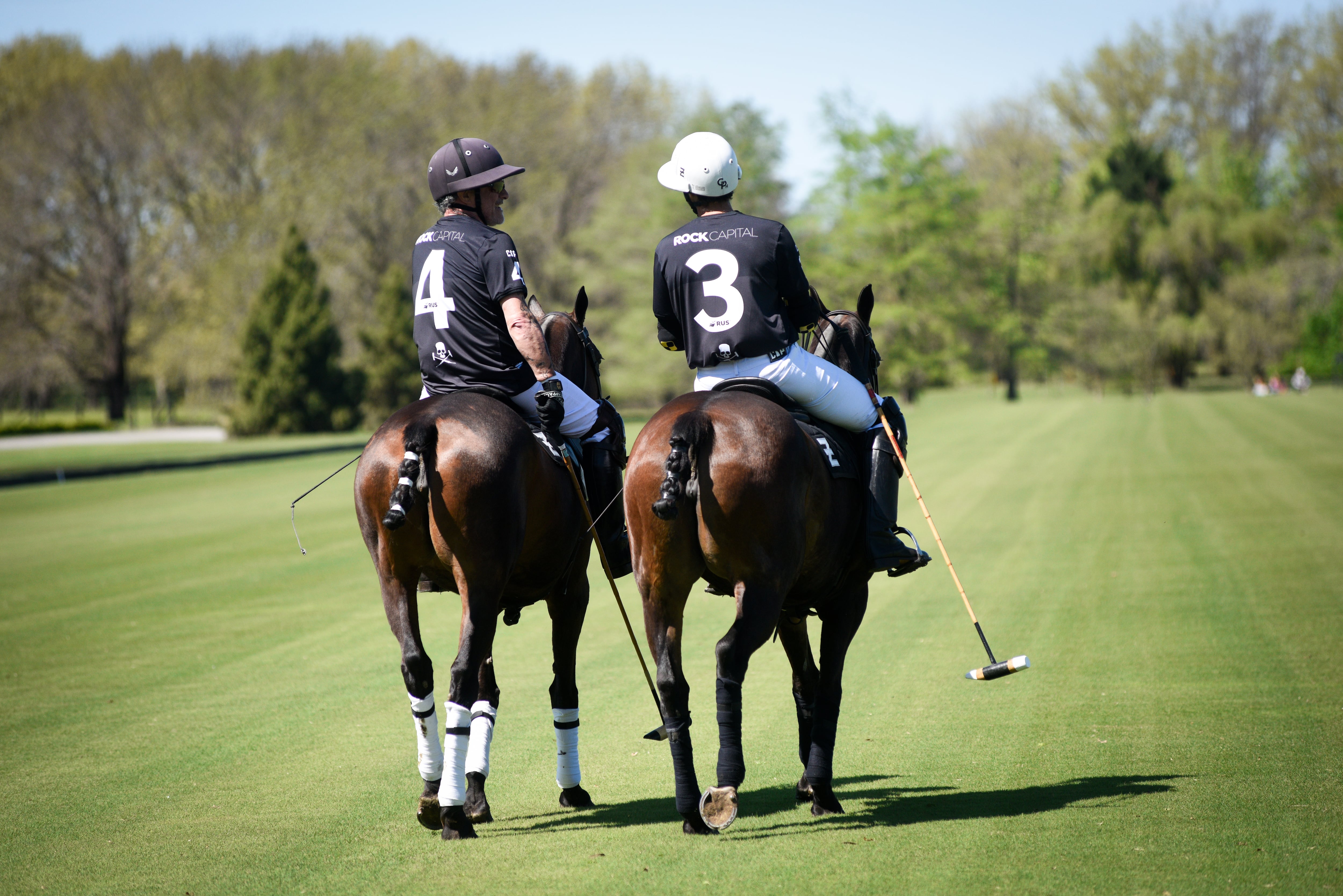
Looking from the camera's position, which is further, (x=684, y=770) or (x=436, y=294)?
(x=436, y=294)

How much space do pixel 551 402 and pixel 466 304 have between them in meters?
0.69

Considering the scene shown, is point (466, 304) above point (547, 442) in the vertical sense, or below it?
above

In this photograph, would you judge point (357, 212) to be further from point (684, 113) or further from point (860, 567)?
point (860, 567)

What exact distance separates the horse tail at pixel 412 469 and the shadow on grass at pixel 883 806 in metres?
1.61

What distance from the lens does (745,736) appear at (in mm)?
7160

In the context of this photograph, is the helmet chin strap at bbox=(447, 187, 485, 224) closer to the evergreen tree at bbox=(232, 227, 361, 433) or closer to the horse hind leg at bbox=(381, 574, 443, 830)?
the horse hind leg at bbox=(381, 574, 443, 830)

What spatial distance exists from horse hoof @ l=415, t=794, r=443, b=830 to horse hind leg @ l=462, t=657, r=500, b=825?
13cm

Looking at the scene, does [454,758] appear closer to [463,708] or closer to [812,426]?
[463,708]

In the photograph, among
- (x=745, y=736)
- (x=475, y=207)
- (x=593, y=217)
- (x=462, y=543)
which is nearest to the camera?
(x=462, y=543)

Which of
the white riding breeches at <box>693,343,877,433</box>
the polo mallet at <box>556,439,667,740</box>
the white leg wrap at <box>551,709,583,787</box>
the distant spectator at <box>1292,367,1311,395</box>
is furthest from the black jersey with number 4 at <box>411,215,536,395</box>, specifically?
the distant spectator at <box>1292,367,1311,395</box>

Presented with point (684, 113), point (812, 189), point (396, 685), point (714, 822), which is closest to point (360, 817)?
point (714, 822)

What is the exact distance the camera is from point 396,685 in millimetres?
8742

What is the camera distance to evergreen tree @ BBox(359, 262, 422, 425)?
163 feet

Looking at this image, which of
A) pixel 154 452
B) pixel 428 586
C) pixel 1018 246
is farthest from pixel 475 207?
pixel 1018 246
